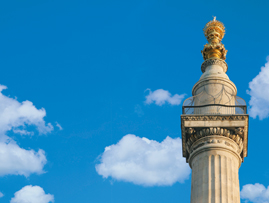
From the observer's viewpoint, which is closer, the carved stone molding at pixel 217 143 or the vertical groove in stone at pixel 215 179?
the vertical groove in stone at pixel 215 179

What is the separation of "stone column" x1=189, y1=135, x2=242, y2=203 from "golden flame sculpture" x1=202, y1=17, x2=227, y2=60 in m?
8.05

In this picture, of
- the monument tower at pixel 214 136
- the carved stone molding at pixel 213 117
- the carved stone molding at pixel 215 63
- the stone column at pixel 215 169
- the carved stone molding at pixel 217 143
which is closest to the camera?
the stone column at pixel 215 169

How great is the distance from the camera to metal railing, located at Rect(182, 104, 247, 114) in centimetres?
2714

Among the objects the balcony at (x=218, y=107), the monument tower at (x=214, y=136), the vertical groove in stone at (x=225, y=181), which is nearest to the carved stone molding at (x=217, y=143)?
the monument tower at (x=214, y=136)

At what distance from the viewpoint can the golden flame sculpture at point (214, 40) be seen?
105ft

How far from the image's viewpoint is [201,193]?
23.9m

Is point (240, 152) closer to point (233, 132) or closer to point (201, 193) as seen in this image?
point (233, 132)

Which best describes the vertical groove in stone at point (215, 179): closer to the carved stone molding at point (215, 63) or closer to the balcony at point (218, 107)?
the balcony at point (218, 107)

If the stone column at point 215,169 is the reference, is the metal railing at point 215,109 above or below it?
above

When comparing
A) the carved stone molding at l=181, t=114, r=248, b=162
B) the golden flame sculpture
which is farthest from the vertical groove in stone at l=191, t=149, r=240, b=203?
the golden flame sculpture

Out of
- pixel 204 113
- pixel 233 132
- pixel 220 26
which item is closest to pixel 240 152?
pixel 233 132

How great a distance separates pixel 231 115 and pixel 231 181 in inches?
163

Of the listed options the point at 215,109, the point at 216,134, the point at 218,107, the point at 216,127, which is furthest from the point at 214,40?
the point at 216,134

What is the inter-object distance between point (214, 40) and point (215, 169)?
38.5 ft
